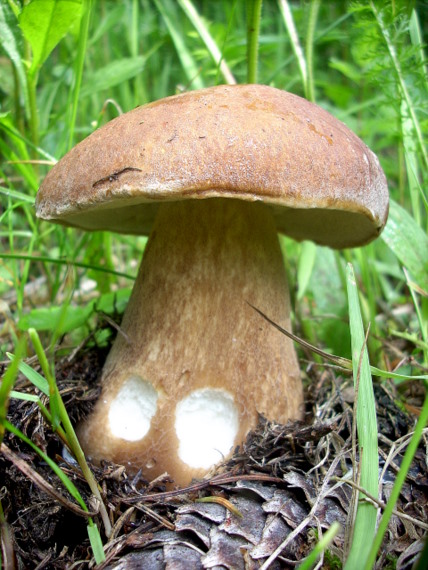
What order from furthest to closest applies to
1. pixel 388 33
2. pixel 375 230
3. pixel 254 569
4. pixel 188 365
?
pixel 388 33 → pixel 375 230 → pixel 188 365 → pixel 254 569

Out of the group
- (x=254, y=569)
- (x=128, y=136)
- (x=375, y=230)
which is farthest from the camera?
(x=375, y=230)

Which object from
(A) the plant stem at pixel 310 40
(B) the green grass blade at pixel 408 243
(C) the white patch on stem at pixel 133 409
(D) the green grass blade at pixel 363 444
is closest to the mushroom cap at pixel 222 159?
(D) the green grass blade at pixel 363 444

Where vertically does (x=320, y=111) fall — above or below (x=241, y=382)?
above

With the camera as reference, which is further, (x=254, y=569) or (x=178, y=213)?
(x=178, y=213)

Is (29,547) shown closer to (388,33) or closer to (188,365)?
(188,365)

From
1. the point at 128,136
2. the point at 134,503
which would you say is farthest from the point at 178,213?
the point at 134,503

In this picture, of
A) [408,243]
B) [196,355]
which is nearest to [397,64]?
[408,243]
